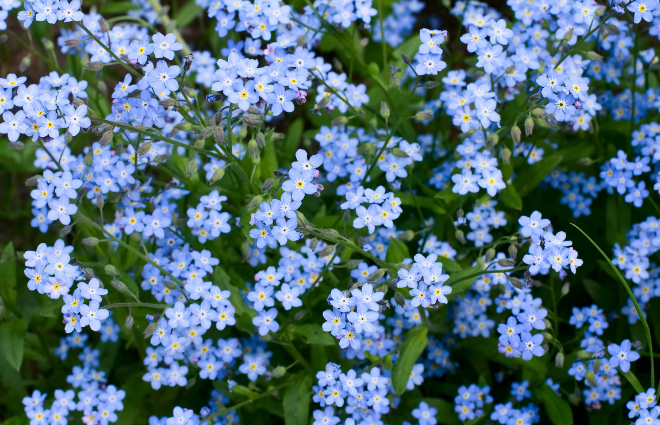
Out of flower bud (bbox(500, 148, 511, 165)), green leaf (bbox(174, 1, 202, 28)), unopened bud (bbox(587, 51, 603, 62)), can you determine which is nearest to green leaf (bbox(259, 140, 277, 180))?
flower bud (bbox(500, 148, 511, 165))

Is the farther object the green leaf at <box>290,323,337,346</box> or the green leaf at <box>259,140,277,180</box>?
the green leaf at <box>259,140,277,180</box>

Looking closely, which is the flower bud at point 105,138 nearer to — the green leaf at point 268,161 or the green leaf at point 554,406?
the green leaf at point 268,161

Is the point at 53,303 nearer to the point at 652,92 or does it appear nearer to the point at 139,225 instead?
the point at 139,225

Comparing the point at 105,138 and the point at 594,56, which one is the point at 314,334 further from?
the point at 594,56

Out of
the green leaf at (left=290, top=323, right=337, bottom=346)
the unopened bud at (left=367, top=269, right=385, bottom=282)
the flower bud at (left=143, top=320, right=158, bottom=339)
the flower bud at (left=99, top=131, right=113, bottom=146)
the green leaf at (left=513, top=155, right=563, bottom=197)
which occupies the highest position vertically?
the green leaf at (left=513, top=155, right=563, bottom=197)

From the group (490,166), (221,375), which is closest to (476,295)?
(490,166)

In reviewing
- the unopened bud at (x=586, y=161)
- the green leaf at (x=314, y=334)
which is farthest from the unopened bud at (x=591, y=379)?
the green leaf at (x=314, y=334)

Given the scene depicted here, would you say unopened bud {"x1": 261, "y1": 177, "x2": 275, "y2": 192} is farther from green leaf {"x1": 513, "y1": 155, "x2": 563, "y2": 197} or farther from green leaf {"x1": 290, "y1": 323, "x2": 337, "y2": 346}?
green leaf {"x1": 513, "y1": 155, "x2": 563, "y2": 197}
